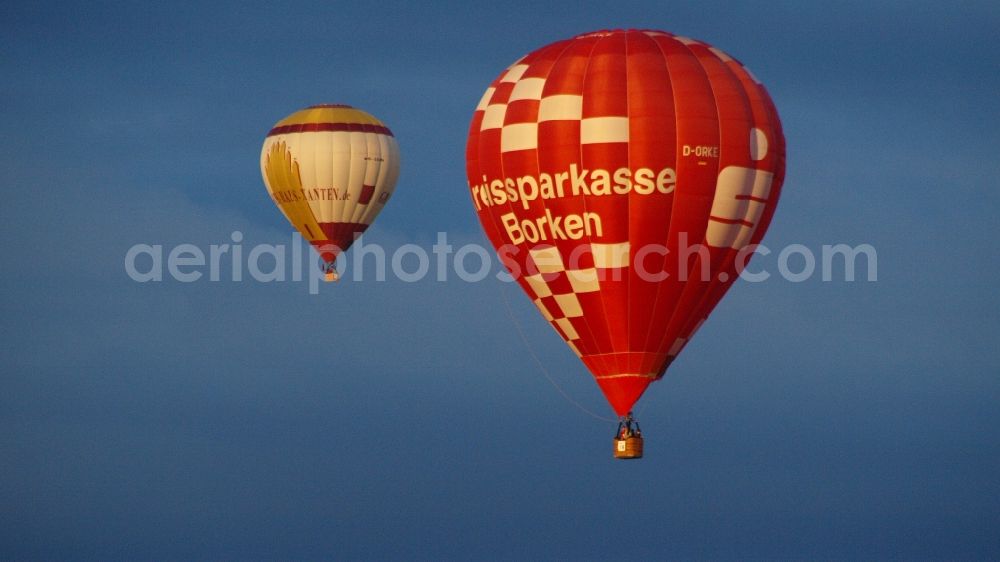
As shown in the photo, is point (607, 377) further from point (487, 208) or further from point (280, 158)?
point (280, 158)

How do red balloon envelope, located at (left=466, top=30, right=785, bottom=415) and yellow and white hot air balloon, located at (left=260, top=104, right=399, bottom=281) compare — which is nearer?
red balloon envelope, located at (left=466, top=30, right=785, bottom=415)

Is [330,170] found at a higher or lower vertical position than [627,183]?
higher

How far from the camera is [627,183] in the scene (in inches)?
1443

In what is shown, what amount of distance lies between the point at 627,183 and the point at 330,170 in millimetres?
14988

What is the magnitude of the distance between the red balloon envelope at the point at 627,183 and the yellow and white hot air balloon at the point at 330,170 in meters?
12.7

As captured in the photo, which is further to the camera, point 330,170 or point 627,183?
point 330,170

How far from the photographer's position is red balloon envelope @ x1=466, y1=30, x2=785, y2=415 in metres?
36.7

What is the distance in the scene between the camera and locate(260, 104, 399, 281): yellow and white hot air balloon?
50.6 metres

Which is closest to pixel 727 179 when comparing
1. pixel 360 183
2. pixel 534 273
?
pixel 534 273

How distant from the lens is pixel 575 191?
36.8m

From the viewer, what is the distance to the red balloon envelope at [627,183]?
3672cm

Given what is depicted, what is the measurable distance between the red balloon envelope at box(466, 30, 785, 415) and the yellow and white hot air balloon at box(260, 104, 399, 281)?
12.7m

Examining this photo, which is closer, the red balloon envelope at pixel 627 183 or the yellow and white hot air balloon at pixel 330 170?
the red balloon envelope at pixel 627 183

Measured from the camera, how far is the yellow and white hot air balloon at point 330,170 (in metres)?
50.6
